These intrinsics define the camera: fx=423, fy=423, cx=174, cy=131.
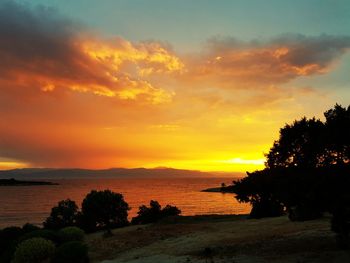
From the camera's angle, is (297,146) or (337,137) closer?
(337,137)

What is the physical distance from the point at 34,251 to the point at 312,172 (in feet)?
56.2

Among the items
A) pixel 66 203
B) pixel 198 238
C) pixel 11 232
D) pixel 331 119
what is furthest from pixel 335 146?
pixel 66 203

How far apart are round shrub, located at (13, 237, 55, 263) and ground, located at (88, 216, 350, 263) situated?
433 cm

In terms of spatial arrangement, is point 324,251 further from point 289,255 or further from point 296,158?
point 296,158

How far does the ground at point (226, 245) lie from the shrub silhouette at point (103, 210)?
22271mm

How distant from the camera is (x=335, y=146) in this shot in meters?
21.1

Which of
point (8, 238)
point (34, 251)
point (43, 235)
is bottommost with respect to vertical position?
point (8, 238)

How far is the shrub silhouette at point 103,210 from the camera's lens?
6216 centimetres

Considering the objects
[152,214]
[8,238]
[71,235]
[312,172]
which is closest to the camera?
[312,172]

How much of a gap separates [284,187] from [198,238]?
1128cm

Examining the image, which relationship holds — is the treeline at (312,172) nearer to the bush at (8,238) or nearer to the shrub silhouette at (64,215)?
the bush at (8,238)

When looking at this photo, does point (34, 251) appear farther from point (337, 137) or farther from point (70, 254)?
point (337, 137)

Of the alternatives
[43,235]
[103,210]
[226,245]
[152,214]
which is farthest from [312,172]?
[152,214]

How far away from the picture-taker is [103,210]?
62.8m
